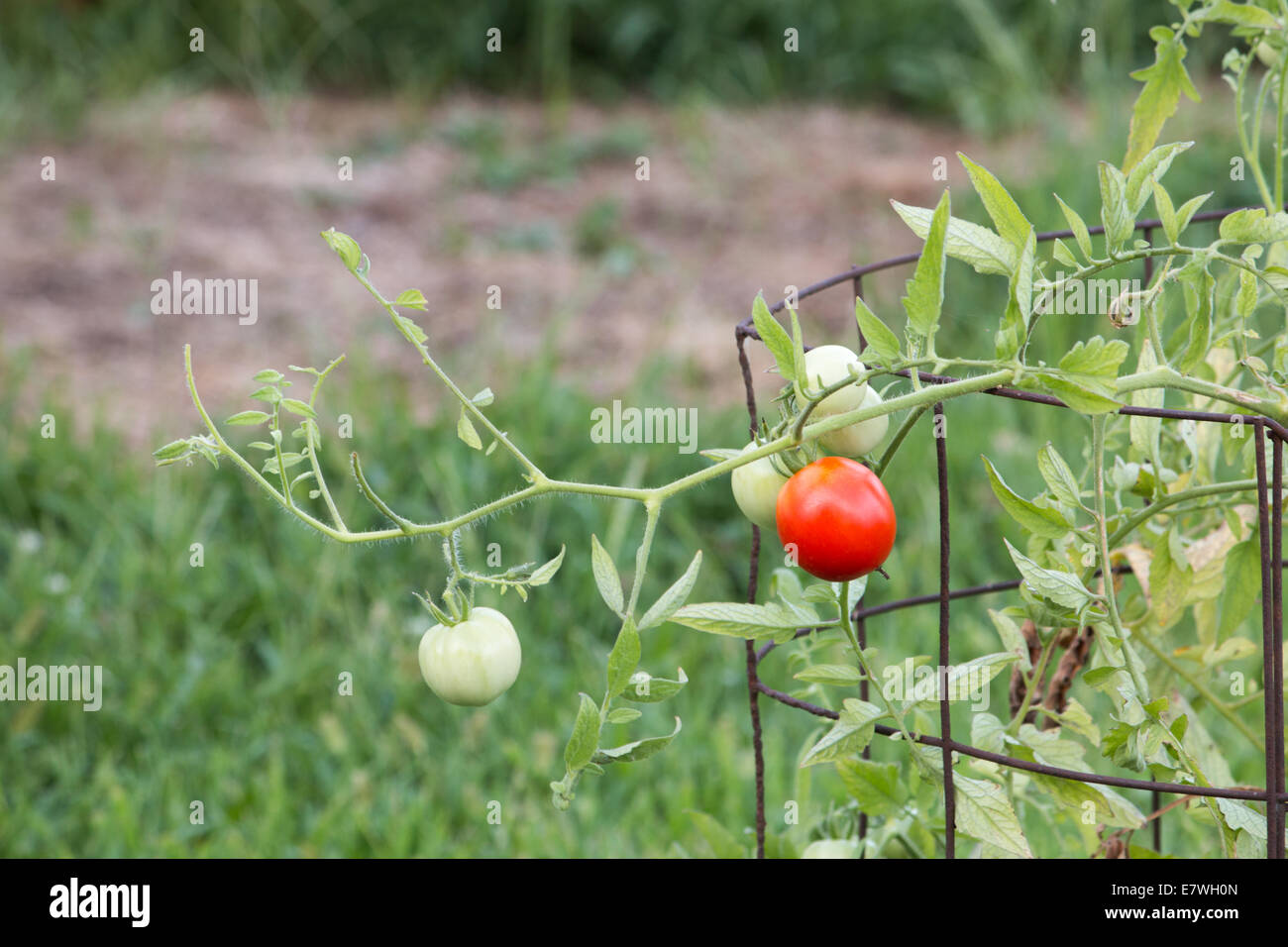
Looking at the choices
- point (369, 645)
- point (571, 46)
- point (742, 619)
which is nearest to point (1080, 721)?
point (742, 619)

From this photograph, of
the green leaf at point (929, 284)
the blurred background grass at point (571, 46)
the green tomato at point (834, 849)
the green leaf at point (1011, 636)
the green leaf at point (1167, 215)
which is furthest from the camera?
the blurred background grass at point (571, 46)

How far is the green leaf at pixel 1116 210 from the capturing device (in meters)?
0.82

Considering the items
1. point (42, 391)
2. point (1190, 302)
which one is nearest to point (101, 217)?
point (42, 391)

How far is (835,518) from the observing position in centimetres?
81

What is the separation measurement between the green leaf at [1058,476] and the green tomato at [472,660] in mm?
378

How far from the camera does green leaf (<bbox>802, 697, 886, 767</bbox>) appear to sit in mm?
950

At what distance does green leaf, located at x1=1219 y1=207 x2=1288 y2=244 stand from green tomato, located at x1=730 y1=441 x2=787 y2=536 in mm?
319

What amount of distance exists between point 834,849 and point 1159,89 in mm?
677

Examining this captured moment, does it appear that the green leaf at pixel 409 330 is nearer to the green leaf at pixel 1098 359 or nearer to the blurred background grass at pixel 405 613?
the green leaf at pixel 1098 359

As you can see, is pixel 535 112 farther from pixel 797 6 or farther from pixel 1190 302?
pixel 1190 302

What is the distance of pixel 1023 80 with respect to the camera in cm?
357

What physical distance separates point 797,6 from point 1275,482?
3690 mm

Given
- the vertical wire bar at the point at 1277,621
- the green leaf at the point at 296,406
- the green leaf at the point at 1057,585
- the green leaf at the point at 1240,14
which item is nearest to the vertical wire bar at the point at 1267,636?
the vertical wire bar at the point at 1277,621

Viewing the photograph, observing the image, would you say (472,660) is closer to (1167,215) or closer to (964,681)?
(964,681)
